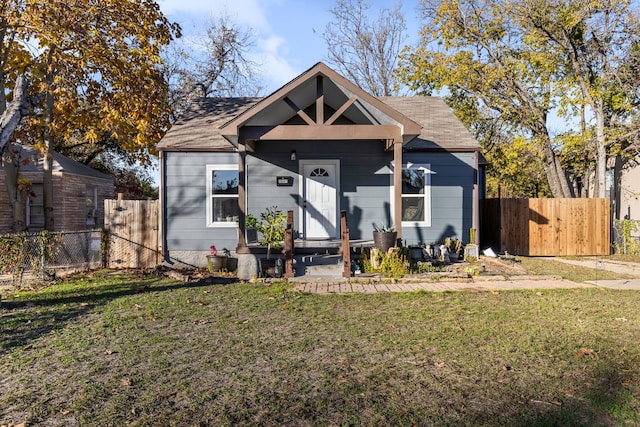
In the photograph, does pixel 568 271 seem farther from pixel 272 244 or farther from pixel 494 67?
pixel 494 67

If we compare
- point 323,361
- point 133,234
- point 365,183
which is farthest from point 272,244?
point 323,361

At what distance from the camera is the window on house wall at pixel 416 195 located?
37.8 ft

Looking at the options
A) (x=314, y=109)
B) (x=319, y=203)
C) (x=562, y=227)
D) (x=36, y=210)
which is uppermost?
(x=314, y=109)

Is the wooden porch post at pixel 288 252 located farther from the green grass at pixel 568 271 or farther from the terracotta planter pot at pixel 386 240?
the green grass at pixel 568 271

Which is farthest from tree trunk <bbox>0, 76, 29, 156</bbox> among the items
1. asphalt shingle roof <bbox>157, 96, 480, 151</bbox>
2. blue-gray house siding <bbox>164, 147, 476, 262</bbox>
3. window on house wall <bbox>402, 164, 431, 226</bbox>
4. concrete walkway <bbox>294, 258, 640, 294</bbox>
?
window on house wall <bbox>402, 164, 431, 226</bbox>

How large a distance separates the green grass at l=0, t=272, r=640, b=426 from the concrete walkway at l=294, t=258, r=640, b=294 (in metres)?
0.84

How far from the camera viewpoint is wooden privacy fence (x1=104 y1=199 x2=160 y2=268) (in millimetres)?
11719

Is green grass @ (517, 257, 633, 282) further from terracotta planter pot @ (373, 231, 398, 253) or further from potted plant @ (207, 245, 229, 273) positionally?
potted plant @ (207, 245, 229, 273)

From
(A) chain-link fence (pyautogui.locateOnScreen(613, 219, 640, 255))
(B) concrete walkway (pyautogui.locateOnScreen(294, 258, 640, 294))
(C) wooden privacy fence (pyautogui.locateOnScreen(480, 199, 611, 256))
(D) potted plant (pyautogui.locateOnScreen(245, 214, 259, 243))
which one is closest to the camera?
(B) concrete walkway (pyautogui.locateOnScreen(294, 258, 640, 294))

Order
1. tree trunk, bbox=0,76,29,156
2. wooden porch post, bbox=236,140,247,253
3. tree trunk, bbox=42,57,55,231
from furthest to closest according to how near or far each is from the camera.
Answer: tree trunk, bbox=42,57,55,231
wooden porch post, bbox=236,140,247,253
tree trunk, bbox=0,76,29,156

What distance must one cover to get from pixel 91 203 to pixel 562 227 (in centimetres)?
1829

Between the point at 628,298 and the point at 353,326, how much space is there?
16.2 feet

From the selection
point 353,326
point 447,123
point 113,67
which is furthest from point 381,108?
point 113,67

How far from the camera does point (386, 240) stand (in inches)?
374
